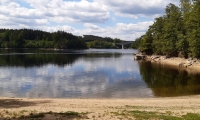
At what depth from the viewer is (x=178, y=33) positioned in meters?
88.7

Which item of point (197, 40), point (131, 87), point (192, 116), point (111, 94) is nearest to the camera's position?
point (192, 116)

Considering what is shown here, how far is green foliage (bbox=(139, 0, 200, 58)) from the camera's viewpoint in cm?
7069

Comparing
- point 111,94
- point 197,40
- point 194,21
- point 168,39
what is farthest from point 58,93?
point 168,39

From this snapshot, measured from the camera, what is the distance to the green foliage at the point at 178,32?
2783 inches

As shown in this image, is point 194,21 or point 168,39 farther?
point 168,39

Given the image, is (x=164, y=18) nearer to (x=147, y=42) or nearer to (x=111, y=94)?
(x=147, y=42)

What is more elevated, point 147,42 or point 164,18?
point 164,18

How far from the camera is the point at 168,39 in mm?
94875

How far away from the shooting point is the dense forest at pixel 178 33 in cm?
7079

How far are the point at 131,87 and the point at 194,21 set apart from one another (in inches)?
1709

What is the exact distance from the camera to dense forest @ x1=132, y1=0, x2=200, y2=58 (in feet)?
232

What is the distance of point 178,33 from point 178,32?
1.21ft

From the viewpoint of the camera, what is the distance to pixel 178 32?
291ft

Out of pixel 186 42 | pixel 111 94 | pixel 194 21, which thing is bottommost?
pixel 111 94
